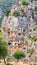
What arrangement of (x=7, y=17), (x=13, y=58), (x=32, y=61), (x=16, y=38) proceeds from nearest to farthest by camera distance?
(x=32, y=61)
(x=13, y=58)
(x=16, y=38)
(x=7, y=17)

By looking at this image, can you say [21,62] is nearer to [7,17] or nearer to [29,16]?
[29,16]

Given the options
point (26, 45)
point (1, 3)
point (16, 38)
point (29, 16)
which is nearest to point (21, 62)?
point (26, 45)

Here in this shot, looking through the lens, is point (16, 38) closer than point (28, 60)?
No

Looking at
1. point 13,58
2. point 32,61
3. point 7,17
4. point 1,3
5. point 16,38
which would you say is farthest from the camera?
point 1,3

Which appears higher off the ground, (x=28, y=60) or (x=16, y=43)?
(x=28, y=60)

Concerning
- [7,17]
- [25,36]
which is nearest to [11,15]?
[7,17]

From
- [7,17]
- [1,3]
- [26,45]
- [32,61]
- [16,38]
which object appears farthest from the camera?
[1,3]

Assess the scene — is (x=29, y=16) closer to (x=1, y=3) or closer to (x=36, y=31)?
(x=36, y=31)

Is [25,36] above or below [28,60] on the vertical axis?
below

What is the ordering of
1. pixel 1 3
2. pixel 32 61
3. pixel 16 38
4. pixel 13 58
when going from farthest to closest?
pixel 1 3, pixel 16 38, pixel 13 58, pixel 32 61
